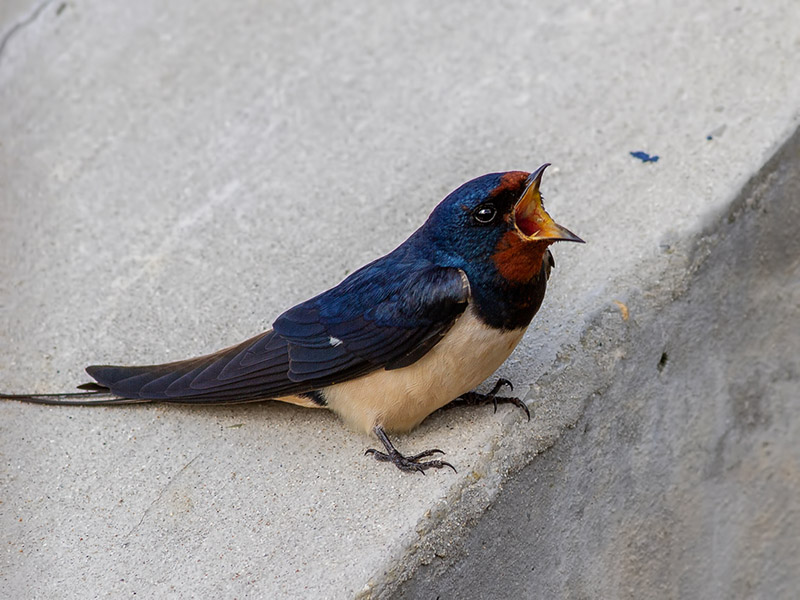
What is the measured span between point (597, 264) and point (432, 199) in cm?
70

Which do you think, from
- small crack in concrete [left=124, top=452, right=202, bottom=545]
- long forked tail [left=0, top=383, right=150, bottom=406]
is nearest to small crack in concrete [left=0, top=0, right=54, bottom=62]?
long forked tail [left=0, top=383, right=150, bottom=406]

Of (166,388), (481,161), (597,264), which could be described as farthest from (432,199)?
(166,388)

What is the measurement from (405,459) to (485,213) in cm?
65

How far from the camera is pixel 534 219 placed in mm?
2256

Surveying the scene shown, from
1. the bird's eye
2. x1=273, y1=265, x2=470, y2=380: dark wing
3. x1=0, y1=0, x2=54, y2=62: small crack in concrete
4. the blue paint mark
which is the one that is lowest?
the blue paint mark

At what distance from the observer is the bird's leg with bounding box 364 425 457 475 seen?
7.90 feet

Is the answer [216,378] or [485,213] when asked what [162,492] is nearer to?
[216,378]

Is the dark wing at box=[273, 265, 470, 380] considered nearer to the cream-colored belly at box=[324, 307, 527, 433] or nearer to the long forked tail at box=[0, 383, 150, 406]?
the cream-colored belly at box=[324, 307, 527, 433]

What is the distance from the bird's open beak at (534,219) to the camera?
217 cm

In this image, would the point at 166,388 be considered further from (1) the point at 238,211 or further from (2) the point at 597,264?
(2) the point at 597,264

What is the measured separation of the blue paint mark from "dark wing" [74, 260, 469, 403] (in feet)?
4.41

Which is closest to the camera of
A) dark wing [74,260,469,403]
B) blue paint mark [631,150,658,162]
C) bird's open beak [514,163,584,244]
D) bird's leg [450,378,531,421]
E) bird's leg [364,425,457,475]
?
bird's open beak [514,163,584,244]

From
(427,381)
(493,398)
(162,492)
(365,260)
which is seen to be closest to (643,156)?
(365,260)

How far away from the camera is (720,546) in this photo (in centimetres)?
322
